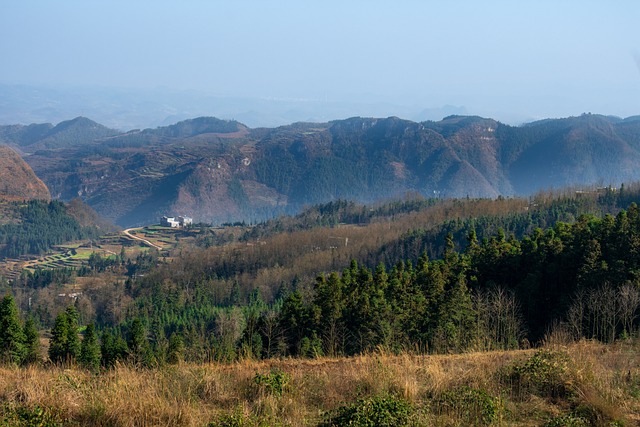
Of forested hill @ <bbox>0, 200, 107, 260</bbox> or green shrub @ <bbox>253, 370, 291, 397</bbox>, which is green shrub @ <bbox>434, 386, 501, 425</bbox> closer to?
green shrub @ <bbox>253, 370, 291, 397</bbox>

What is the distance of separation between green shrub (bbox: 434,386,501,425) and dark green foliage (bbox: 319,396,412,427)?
2.09 ft

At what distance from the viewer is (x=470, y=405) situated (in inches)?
293

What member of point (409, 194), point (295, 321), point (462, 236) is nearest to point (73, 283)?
point (462, 236)

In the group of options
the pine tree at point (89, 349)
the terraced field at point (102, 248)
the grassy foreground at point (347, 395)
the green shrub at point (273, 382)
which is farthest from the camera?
the terraced field at point (102, 248)

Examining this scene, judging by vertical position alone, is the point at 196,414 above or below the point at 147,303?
above

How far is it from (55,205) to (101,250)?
29990 mm

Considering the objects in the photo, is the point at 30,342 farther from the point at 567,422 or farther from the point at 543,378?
the point at 567,422

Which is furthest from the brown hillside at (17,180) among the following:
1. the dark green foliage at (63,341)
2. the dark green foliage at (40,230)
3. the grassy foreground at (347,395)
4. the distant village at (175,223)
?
the grassy foreground at (347,395)

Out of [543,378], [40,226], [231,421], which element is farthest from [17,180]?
[543,378]

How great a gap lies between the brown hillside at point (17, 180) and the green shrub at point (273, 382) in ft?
503

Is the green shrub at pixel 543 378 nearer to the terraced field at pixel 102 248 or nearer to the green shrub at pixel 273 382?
the green shrub at pixel 273 382

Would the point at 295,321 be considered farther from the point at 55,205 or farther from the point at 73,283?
the point at 55,205

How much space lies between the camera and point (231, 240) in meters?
104

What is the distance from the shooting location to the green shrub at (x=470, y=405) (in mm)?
7180
